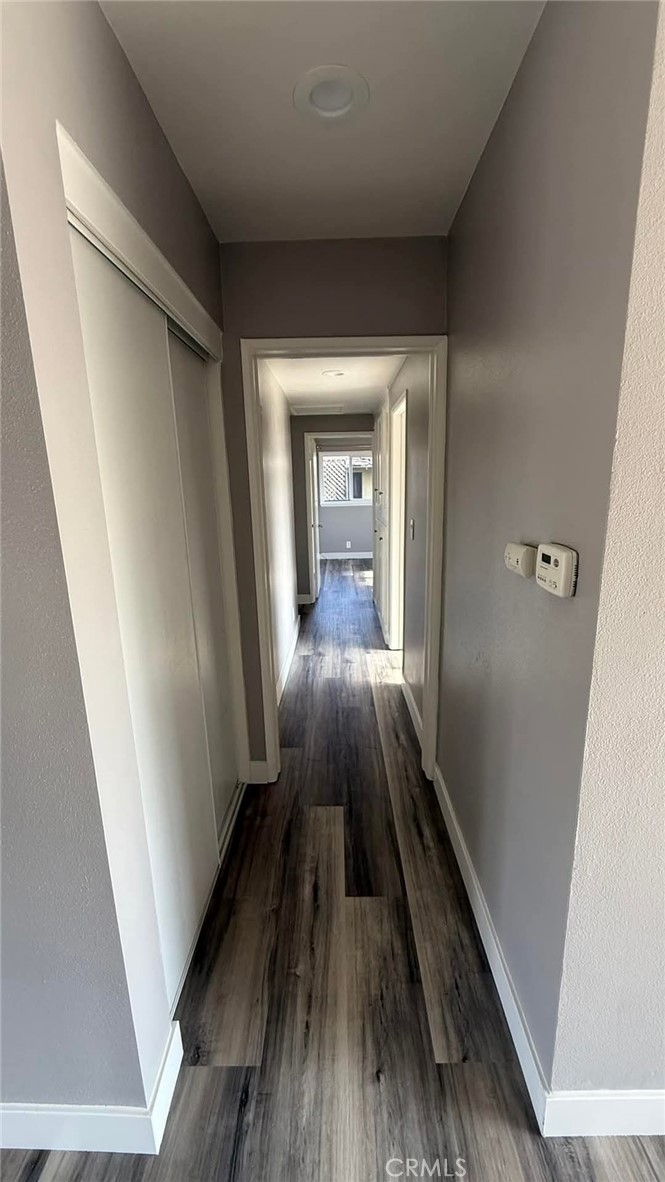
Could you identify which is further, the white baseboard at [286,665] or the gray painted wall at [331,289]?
the white baseboard at [286,665]

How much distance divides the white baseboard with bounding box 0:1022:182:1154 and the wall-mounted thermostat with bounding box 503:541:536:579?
142 cm

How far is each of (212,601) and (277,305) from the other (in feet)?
3.88

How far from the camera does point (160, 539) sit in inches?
54.4

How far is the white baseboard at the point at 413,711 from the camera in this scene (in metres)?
2.67

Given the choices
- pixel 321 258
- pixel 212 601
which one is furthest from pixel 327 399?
pixel 212 601

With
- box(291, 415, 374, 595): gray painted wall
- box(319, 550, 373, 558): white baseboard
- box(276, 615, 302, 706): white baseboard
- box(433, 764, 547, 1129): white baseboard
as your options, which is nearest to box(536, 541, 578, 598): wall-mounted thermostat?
box(433, 764, 547, 1129): white baseboard

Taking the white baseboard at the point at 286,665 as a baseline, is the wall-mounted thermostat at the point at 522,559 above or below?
above

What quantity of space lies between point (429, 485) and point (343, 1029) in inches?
73.4

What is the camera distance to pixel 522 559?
→ 1.12 meters

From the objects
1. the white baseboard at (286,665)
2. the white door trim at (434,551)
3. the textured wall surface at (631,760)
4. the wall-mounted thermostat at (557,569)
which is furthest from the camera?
the white baseboard at (286,665)

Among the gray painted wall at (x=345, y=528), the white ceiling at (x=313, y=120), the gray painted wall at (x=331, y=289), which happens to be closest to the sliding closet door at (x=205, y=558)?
the gray painted wall at (x=331, y=289)

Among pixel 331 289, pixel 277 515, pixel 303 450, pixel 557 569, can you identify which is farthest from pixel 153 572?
pixel 303 450

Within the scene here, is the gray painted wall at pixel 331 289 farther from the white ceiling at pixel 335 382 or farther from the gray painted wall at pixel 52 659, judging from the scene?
the gray painted wall at pixel 52 659

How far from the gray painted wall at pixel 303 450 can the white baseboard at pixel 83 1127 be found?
194 inches
